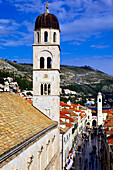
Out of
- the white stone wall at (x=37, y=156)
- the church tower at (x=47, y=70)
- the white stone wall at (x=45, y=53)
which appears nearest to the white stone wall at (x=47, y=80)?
the church tower at (x=47, y=70)

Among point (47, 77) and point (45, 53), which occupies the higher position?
point (45, 53)

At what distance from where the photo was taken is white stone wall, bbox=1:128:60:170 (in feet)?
47.5

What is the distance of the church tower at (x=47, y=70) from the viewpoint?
2841 cm

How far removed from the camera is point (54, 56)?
1120 inches

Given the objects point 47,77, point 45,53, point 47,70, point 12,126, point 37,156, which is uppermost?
point 45,53

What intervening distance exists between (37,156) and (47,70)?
36.9ft

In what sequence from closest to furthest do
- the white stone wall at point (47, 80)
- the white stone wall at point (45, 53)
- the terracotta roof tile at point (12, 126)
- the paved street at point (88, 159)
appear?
the terracotta roof tile at point (12, 126)
the white stone wall at point (45, 53)
the white stone wall at point (47, 80)
the paved street at point (88, 159)

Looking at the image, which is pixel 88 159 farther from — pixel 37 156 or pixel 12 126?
pixel 12 126

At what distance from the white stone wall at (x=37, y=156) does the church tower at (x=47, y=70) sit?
9.64ft

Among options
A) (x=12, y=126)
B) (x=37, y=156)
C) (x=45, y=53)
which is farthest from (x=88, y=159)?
(x=12, y=126)

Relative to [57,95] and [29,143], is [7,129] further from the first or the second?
[57,95]

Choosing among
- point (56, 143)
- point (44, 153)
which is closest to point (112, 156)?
point (56, 143)

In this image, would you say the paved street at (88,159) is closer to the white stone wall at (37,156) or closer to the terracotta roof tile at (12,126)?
the white stone wall at (37,156)

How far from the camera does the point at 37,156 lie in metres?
19.6
